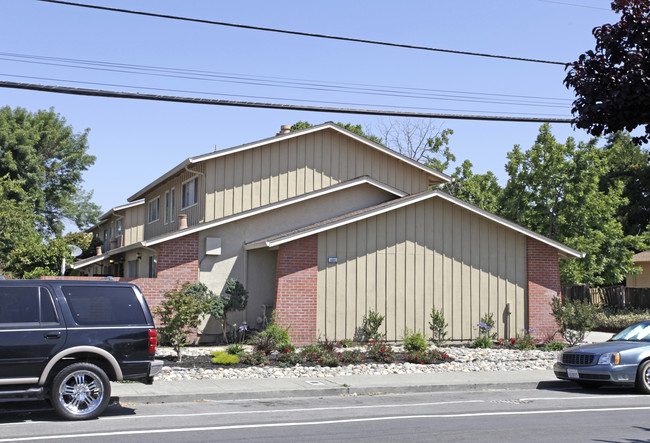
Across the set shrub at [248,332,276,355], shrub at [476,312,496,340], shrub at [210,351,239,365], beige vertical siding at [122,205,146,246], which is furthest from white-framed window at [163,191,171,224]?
shrub at [476,312,496,340]

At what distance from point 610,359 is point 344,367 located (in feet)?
18.9

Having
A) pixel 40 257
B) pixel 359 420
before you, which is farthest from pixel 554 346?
pixel 40 257

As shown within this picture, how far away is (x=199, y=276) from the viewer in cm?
2080

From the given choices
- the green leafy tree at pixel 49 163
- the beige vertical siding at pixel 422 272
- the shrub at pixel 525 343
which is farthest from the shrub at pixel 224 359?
the green leafy tree at pixel 49 163

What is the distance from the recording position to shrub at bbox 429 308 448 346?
20.7 meters

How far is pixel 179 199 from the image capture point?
26125 millimetres

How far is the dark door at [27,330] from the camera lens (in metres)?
9.96

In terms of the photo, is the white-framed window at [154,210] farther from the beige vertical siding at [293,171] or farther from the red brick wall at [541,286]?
the red brick wall at [541,286]

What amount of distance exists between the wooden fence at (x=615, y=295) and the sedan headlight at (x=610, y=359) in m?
17.6

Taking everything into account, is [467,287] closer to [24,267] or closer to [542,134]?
[542,134]

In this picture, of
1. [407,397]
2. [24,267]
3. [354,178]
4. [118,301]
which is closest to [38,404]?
[118,301]

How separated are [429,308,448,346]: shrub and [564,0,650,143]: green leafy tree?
12438 millimetres

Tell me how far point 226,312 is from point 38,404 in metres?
9.32

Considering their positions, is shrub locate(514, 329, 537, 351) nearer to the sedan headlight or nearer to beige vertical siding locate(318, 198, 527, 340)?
beige vertical siding locate(318, 198, 527, 340)
